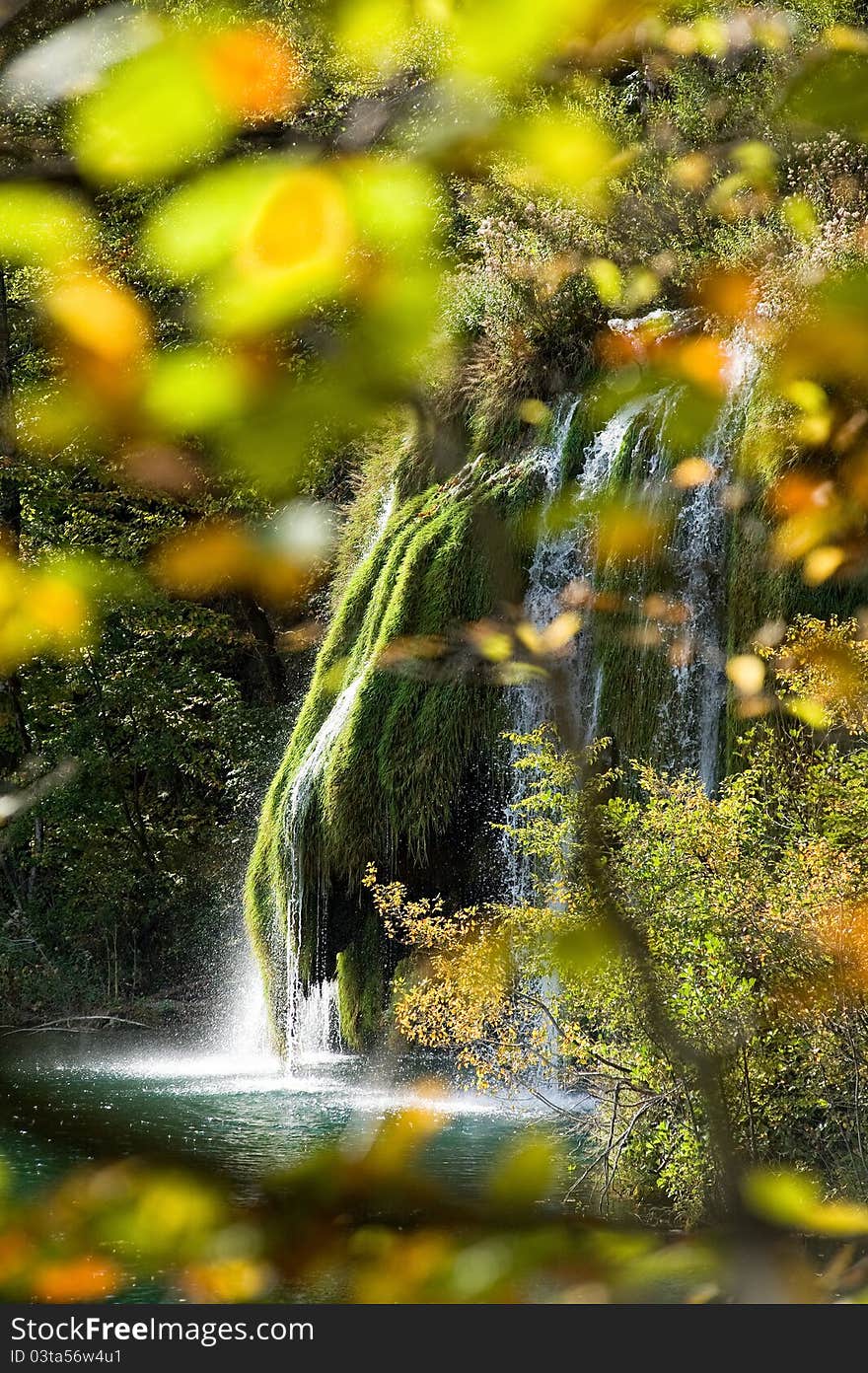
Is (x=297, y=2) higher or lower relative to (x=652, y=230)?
lower

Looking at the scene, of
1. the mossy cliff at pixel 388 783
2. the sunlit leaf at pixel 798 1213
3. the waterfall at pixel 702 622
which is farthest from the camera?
the mossy cliff at pixel 388 783

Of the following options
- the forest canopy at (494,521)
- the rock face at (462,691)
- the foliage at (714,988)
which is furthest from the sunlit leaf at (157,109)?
the rock face at (462,691)

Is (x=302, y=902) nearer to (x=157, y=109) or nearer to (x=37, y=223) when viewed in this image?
(x=37, y=223)

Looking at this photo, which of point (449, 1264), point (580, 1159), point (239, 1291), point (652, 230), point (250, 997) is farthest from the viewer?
point (250, 997)

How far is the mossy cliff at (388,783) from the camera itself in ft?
23.7

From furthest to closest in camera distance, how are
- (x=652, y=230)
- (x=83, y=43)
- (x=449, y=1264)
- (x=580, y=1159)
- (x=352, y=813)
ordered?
(x=352, y=813) < (x=652, y=230) < (x=580, y=1159) < (x=449, y=1264) < (x=83, y=43)

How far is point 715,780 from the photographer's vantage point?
6129 millimetres

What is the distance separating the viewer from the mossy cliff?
7234mm

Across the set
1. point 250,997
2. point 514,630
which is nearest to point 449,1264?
point 514,630

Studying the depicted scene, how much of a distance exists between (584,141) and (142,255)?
0.20 meters

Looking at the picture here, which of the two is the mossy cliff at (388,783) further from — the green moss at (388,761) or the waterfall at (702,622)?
the waterfall at (702,622)

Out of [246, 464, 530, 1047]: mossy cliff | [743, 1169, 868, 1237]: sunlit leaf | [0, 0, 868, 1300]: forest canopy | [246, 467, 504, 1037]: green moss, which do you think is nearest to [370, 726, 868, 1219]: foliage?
[0, 0, 868, 1300]: forest canopy

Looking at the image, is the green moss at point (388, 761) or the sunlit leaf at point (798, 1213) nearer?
the sunlit leaf at point (798, 1213)

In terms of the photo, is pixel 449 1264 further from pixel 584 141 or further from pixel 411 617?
pixel 411 617
